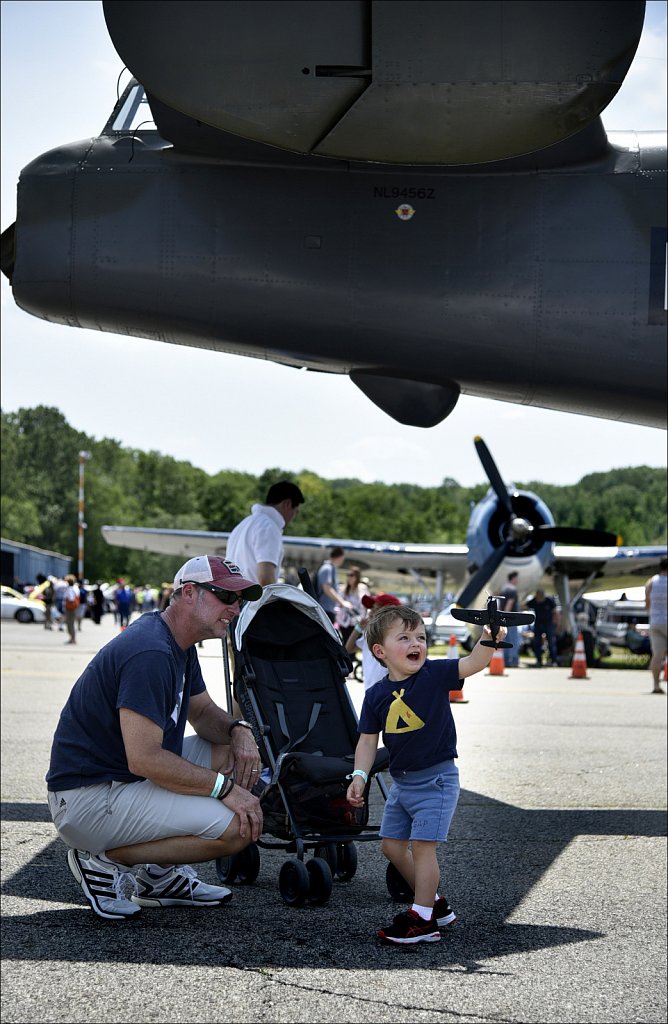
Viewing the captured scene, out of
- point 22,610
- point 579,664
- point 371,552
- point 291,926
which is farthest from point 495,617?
point 22,610

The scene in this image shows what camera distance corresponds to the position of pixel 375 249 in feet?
12.0

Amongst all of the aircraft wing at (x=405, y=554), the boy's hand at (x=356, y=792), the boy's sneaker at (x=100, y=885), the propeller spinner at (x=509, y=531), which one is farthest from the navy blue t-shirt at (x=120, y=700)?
the aircraft wing at (x=405, y=554)

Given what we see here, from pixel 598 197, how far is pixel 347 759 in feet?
9.18

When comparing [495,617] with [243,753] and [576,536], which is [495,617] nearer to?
[243,753]

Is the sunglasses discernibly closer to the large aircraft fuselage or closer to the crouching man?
the crouching man

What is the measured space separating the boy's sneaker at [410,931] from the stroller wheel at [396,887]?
0.19m

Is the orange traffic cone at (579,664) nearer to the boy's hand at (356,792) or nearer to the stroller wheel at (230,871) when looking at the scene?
the stroller wheel at (230,871)

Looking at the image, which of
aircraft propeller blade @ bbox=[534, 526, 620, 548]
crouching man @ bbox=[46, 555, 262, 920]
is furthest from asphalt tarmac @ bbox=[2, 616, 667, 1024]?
aircraft propeller blade @ bbox=[534, 526, 620, 548]

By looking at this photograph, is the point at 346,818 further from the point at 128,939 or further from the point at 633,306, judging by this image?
the point at 128,939

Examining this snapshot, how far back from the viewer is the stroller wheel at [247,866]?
4.71 m

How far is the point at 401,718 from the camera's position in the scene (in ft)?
6.03

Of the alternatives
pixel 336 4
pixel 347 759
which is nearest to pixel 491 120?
pixel 336 4

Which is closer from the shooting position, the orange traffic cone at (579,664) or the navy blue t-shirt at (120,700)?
the navy blue t-shirt at (120,700)

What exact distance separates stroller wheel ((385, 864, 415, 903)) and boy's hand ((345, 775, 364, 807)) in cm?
36
